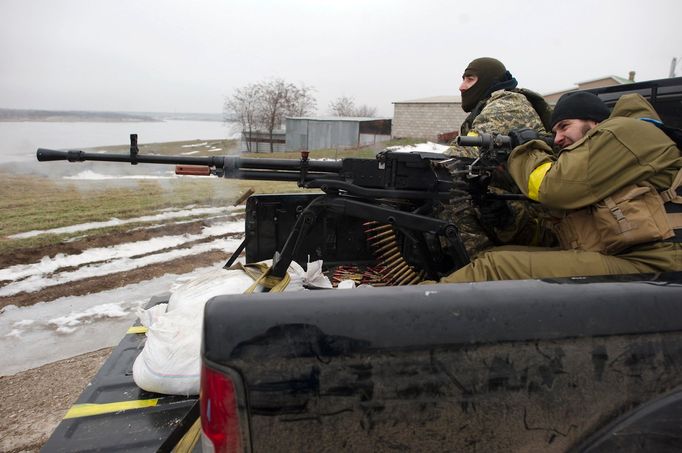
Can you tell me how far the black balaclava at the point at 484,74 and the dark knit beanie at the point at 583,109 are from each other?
1.53 m

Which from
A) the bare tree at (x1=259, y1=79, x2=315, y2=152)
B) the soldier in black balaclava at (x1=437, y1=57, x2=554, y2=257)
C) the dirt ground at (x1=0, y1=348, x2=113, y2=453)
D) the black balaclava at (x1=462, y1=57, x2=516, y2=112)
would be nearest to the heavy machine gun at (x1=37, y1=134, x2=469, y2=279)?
the soldier in black balaclava at (x1=437, y1=57, x2=554, y2=257)

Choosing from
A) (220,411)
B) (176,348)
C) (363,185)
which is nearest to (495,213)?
(363,185)

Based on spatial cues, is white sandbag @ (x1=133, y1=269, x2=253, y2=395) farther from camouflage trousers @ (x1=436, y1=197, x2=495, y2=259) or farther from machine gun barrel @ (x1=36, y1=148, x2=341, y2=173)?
camouflage trousers @ (x1=436, y1=197, x2=495, y2=259)

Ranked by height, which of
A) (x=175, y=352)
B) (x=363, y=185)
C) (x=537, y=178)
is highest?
(x=537, y=178)

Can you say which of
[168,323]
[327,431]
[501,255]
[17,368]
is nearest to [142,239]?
[17,368]

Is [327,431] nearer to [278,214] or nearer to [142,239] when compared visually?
[278,214]

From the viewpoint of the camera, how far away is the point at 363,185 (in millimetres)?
2938

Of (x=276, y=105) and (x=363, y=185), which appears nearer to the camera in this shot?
(x=363, y=185)

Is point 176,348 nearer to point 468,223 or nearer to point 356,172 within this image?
point 356,172

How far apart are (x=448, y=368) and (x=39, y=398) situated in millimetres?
3722

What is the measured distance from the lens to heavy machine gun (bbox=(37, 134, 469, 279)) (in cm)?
287

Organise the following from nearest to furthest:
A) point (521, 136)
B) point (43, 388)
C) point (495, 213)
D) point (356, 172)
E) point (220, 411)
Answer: point (220, 411)
point (521, 136)
point (356, 172)
point (495, 213)
point (43, 388)

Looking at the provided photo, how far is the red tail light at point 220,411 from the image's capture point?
1188 millimetres

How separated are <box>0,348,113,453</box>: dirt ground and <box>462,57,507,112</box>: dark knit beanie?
4027 mm
